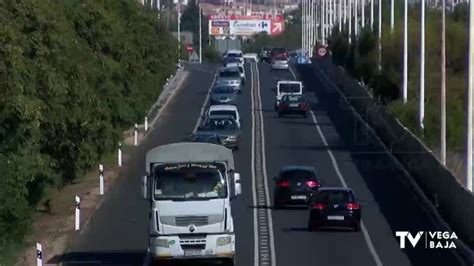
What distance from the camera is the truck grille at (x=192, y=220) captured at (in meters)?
29.7

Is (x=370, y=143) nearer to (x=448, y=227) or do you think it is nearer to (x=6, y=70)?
(x=448, y=227)

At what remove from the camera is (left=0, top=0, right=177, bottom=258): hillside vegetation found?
100 feet

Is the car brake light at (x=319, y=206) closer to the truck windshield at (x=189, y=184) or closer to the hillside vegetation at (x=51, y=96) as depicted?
the hillside vegetation at (x=51, y=96)

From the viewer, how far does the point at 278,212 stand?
1807 inches

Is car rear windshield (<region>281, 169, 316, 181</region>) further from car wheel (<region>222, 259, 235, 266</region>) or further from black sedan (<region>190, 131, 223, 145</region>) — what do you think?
car wheel (<region>222, 259, 235, 266</region>)

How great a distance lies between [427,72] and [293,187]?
28.9m

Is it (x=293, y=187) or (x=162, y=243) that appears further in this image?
(x=293, y=187)

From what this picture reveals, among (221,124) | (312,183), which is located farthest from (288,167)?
(221,124)

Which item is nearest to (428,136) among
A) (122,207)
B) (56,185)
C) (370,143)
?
(370,143)

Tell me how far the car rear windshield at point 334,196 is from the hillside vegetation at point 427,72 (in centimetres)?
1468

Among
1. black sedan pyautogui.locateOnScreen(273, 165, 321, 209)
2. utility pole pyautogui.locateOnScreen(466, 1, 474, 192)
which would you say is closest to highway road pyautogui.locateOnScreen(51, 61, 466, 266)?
black sedan pyautogui.locateOnScreen(273, 165, 321, 209)

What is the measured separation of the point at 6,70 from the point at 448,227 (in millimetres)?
15457

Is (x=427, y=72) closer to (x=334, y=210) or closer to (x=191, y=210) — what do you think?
(x=334, y=210)

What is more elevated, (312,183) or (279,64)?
(279,64)
